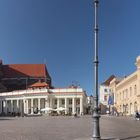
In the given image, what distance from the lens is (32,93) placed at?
156875 millimetres

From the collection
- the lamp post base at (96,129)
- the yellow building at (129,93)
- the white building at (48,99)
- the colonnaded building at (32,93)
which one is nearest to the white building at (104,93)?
the colonnaded building at (32,93)

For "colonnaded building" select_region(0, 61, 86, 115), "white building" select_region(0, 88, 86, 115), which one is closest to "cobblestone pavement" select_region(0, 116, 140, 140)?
"colonnaded building" select_region(0, 61, 86, 115)

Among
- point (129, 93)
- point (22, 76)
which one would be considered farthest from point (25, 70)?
point (129, 93)

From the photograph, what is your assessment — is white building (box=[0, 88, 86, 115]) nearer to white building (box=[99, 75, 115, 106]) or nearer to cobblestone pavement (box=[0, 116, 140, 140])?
white building (box=[99, 75, 115, 106])

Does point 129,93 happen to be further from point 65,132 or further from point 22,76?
point 65,132

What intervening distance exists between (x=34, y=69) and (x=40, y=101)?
107 ft

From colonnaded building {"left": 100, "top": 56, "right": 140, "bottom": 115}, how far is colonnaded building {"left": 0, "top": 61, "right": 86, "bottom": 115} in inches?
625

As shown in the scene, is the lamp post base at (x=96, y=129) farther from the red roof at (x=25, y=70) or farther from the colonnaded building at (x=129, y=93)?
the red roof at (x=25, y=70)

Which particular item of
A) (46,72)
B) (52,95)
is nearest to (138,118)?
(52,95)

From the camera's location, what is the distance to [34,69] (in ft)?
614

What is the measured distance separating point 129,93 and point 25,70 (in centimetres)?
8284

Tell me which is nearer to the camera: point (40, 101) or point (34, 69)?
point (40, 101)

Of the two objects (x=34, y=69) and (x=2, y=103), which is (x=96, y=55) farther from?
(x=34, y=69)

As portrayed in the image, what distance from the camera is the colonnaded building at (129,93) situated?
9856 centimetres
